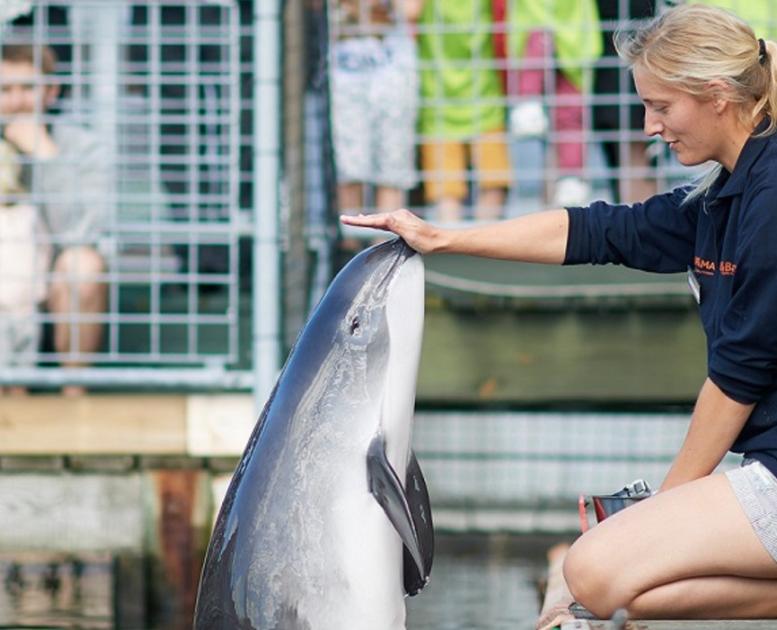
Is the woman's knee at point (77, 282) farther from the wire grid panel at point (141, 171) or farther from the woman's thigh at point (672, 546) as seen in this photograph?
the woman's thigh at point (672, 546)

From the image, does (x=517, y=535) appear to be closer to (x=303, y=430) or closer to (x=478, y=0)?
(x=478, y=0)

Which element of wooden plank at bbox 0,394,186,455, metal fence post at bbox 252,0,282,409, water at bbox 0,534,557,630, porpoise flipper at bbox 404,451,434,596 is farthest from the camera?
wooden plank at bbox 0,394,186,455

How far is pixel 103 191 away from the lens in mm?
8133

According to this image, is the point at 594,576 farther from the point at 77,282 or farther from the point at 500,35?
the point at 500,35

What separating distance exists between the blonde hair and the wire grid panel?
3.72 m

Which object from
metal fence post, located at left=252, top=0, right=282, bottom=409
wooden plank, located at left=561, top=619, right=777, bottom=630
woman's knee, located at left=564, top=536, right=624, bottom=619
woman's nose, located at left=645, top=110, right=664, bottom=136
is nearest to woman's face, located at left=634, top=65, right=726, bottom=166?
woman's nose, located at left=645, top=110, right=664, bottom=136

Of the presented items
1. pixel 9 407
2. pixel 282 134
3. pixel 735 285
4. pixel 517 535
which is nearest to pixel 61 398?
pixel 9 407

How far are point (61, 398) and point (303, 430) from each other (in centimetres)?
368

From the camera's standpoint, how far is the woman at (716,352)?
4.30 metres

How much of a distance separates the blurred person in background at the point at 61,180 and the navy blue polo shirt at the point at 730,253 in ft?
12.3

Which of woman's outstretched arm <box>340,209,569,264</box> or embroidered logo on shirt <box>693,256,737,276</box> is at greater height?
woman's outstretched arm <box>340,209,569,264</box>

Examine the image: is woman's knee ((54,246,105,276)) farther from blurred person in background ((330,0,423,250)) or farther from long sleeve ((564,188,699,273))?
Result: long sleeve ((564,188,699,273))

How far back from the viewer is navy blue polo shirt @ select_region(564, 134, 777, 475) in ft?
13.9

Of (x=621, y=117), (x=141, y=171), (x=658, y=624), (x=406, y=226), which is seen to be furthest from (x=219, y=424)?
(x=658, y=624)
